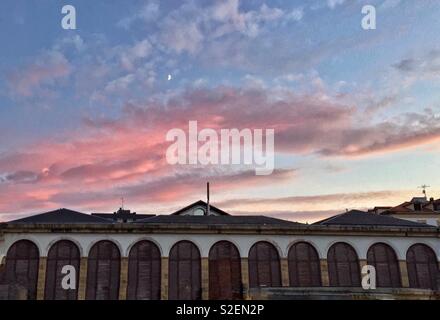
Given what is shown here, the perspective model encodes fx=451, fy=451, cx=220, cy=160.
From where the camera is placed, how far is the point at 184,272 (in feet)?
106

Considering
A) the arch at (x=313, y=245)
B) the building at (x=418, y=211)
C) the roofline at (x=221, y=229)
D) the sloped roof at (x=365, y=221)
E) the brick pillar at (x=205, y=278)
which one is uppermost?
the building at (x=418, y=211)

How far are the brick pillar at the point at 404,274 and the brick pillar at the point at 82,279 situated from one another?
22.9 m

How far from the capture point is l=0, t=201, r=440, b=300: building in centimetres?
3159

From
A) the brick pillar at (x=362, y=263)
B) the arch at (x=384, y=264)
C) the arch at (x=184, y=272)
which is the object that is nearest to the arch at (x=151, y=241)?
the arch at (x=184, y=272)

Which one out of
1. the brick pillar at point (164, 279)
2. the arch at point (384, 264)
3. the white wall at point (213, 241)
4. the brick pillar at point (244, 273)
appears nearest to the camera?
the brick pillar at point (164, 279)

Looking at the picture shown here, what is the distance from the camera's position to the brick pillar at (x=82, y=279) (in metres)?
31.2

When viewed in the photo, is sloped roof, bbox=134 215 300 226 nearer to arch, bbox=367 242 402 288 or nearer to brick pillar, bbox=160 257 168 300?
brick pillar, bbox=160 257 168 300

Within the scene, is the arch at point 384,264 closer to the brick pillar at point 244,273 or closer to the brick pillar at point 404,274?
the brick pillar at point 404,274

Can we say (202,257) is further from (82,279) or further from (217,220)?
(82,279)

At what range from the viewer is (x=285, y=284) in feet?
107

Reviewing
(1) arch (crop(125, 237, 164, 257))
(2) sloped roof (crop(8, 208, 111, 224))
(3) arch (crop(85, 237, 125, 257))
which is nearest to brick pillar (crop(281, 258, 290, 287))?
(1) arch (crop(125, 237, 164, 257))
